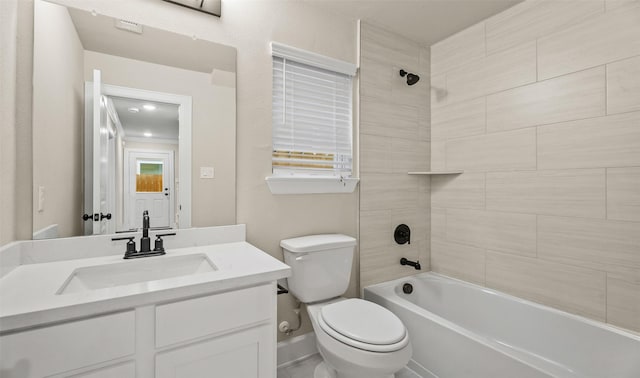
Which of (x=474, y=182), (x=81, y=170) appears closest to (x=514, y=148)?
(x=474, y=182)

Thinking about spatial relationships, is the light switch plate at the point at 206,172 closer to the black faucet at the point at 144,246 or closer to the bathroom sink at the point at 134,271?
the black faucet at the point at 144,246

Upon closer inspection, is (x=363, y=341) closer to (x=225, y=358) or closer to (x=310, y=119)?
(x=225, y=358)

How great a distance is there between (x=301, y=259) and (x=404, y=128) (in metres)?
1.36

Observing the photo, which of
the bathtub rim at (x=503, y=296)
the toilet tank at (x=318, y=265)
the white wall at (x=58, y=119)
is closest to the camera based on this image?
the white wall at (x=58, y=119)

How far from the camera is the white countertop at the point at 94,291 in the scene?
2.43 feet

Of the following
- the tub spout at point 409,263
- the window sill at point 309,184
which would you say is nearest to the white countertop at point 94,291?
the window sill at point 309,184

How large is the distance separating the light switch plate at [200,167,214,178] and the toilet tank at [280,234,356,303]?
23.0 inches

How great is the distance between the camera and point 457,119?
2.24 metres

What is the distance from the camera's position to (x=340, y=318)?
1.43 meters

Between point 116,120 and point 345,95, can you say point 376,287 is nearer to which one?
point 345,95

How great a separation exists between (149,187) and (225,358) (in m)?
0.90

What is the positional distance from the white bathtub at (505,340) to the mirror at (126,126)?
4.24 ft

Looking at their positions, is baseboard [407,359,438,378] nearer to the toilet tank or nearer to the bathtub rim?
the bathtub rim

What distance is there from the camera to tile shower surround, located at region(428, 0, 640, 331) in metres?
1.47
